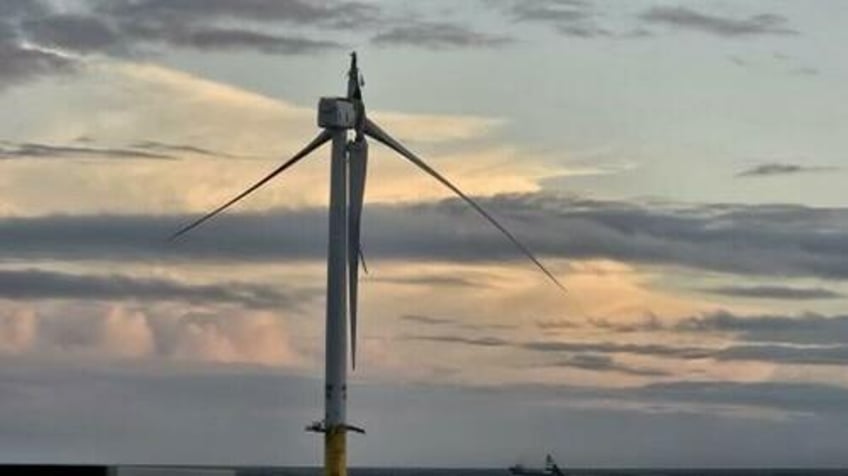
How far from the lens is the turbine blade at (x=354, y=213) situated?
11312 cm

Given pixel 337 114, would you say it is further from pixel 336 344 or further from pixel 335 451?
pixel 335 451

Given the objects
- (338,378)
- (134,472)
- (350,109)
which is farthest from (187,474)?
(350,109)

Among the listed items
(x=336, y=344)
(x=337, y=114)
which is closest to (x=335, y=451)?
(x=336, y=344)

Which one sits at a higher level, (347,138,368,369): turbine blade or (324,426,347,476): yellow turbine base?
(347,138,368,369): turbine blade

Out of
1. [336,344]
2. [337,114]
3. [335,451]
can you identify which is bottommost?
[335,451]

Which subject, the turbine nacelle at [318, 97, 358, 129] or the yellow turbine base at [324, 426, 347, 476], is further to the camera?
the turbine nacelle at [318, 97, 358, 129]

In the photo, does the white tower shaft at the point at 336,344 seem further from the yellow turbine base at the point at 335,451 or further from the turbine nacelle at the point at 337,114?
the turbine nacelle at the point at 337,114

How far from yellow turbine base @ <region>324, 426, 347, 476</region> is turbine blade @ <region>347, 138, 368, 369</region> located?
16.5 feet

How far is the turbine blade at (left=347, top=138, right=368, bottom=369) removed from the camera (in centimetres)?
11312

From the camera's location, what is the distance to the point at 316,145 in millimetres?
118062

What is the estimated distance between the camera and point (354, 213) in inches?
4510

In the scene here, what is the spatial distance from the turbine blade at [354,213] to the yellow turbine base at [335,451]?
5.04 m

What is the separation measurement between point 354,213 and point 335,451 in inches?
532

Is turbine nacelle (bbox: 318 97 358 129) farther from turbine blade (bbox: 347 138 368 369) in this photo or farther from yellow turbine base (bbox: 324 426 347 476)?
yellow turbine base (bbox: 324 426 347 476)
